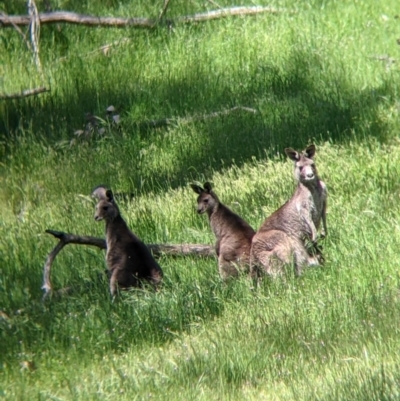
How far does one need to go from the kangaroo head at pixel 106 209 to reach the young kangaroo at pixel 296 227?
1415 millimetres

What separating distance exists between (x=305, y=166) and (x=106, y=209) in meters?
1.99

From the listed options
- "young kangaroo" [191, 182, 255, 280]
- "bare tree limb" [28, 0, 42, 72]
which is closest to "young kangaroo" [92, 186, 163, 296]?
"young kangaroo" [191, 182, 255, 280]

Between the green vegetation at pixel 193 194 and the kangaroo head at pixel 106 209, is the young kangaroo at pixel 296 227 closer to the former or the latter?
the green vegetation at pixel 193 194

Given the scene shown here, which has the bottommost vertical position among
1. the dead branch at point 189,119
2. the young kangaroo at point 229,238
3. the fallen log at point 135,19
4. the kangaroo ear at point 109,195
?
the dead branch at point 189,119

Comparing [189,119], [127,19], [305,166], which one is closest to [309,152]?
[305,166]

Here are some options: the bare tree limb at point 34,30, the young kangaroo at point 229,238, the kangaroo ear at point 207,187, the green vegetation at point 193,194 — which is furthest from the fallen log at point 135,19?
the young kangaroo at point 229,238

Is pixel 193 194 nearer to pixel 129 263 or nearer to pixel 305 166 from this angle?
pixel 305 166

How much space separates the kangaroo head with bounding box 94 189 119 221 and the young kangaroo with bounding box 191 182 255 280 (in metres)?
0.98

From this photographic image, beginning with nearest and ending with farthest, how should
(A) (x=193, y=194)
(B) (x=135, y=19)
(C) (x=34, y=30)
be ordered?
(A) (x=193, y=194) < (C) (x=34, y=30) < (B) (x=135, y=19)

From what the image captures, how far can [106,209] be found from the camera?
9469mm

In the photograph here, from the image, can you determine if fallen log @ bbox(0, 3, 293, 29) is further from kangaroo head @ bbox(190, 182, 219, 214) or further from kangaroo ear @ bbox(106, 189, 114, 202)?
kangaroo ear @ bbox(106, 189, 114, 202)

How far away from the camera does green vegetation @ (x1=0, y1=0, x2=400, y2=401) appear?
7.05 metres

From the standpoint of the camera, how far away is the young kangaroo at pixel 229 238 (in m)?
9.01

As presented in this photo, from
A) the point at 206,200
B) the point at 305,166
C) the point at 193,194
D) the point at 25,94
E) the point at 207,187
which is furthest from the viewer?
the point at 25,94
